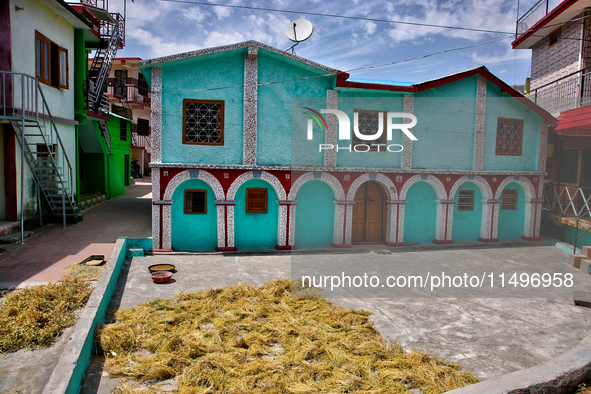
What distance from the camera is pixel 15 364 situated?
541 centimetres

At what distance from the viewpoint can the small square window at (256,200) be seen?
533 inches

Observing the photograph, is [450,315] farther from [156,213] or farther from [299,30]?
[299,30]

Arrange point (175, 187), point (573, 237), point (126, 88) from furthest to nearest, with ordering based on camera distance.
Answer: point (126, 88) < point (573, 237) < point (175, 187)

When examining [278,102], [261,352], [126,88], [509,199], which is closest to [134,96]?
[126,88]

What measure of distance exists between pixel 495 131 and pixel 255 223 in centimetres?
997

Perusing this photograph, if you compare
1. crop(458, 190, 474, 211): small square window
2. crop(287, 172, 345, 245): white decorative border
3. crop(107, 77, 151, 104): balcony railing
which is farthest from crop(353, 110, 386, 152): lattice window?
crop(107, 77, 151, 104): balcony railing

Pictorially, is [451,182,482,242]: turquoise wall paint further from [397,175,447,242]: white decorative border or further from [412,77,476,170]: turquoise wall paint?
[412,77,476,170]: turquoise wall paint

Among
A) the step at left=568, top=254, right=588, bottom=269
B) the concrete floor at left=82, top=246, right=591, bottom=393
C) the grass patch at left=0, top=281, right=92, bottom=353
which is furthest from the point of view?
the step at left=568, top=254, right=588, bottom=269

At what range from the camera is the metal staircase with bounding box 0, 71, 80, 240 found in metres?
10.7

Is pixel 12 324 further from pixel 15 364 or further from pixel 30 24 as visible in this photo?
pixel 30 24

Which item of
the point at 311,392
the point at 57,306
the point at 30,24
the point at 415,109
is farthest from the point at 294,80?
the point at 311,392

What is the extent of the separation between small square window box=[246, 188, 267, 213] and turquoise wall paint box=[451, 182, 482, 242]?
24.9ft

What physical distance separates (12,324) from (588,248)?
1427 cm

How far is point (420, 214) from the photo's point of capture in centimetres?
1548
